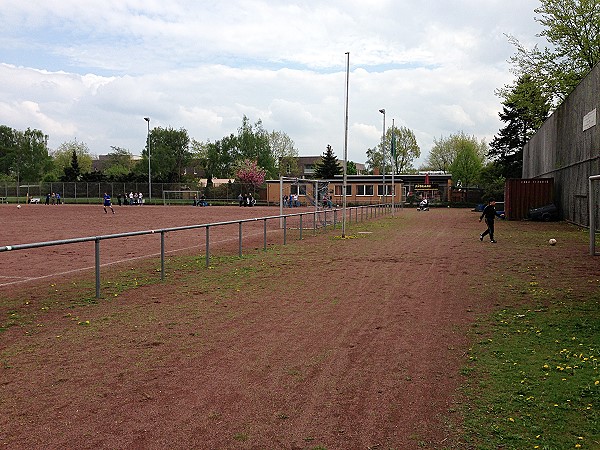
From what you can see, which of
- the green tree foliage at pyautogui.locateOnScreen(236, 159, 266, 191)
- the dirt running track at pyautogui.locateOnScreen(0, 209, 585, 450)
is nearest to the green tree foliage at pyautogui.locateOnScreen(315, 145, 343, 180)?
the green tree foliage at pyautogui.locateOnScreen(236, 159, 266, 191)

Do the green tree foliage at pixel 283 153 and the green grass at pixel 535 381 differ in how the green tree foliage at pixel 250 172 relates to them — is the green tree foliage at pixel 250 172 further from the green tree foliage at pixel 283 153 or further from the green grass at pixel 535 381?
the green grass at pixel 535 381

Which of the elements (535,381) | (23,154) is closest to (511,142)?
(535,381)

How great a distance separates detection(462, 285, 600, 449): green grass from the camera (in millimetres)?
4387

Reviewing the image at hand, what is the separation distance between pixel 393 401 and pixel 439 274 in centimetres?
793

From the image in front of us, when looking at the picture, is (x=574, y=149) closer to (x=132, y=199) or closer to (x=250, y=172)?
(x=132, y=199)

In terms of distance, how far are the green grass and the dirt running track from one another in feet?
0.84

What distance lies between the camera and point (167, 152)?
107m

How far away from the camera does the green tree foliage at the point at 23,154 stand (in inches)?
4200

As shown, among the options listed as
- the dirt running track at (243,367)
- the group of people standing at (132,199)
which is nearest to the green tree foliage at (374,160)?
the group of people standing at (132,199)

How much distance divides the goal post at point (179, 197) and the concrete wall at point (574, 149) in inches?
1795

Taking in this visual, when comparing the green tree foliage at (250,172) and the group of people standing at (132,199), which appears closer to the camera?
the group of people standing at (132,199)

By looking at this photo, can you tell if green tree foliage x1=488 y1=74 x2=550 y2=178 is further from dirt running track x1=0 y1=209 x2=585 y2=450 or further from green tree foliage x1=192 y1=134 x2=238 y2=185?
dirt running track x1=0 y1=209 x2=585 y2=450

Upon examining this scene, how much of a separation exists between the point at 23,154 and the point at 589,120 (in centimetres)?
10172

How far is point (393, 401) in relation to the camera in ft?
16.9
